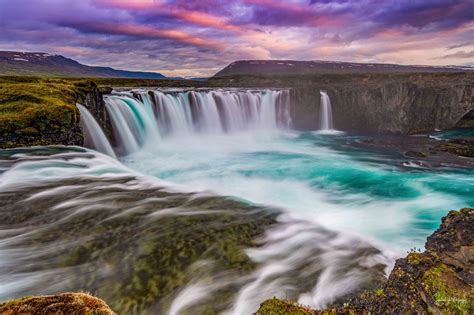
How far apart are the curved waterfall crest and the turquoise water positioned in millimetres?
1219

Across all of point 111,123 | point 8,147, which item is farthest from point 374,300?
point 111,123

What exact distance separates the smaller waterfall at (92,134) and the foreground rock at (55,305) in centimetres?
1595

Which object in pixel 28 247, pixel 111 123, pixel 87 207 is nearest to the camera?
pixel 28 247

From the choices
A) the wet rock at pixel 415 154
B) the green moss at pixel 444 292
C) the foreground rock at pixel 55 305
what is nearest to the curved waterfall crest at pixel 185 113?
the foreground rock at pixel 55 305

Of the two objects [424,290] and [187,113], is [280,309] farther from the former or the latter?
[187,113]

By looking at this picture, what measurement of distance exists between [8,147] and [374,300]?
1430 centimetres

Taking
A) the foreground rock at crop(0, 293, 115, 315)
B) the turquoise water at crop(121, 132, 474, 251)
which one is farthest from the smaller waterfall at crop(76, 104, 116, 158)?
the foreground rock at crop(0, 293, 115, 315)

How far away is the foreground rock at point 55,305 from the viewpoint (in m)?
1.85

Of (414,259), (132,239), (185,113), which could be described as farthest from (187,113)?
(414,259)

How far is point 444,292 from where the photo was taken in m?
2.95

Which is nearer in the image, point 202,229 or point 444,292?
point 444,292

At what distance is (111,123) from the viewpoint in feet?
66.4

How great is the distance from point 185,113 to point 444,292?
2719 centimetres

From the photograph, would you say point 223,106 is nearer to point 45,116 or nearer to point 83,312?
point 45,116
